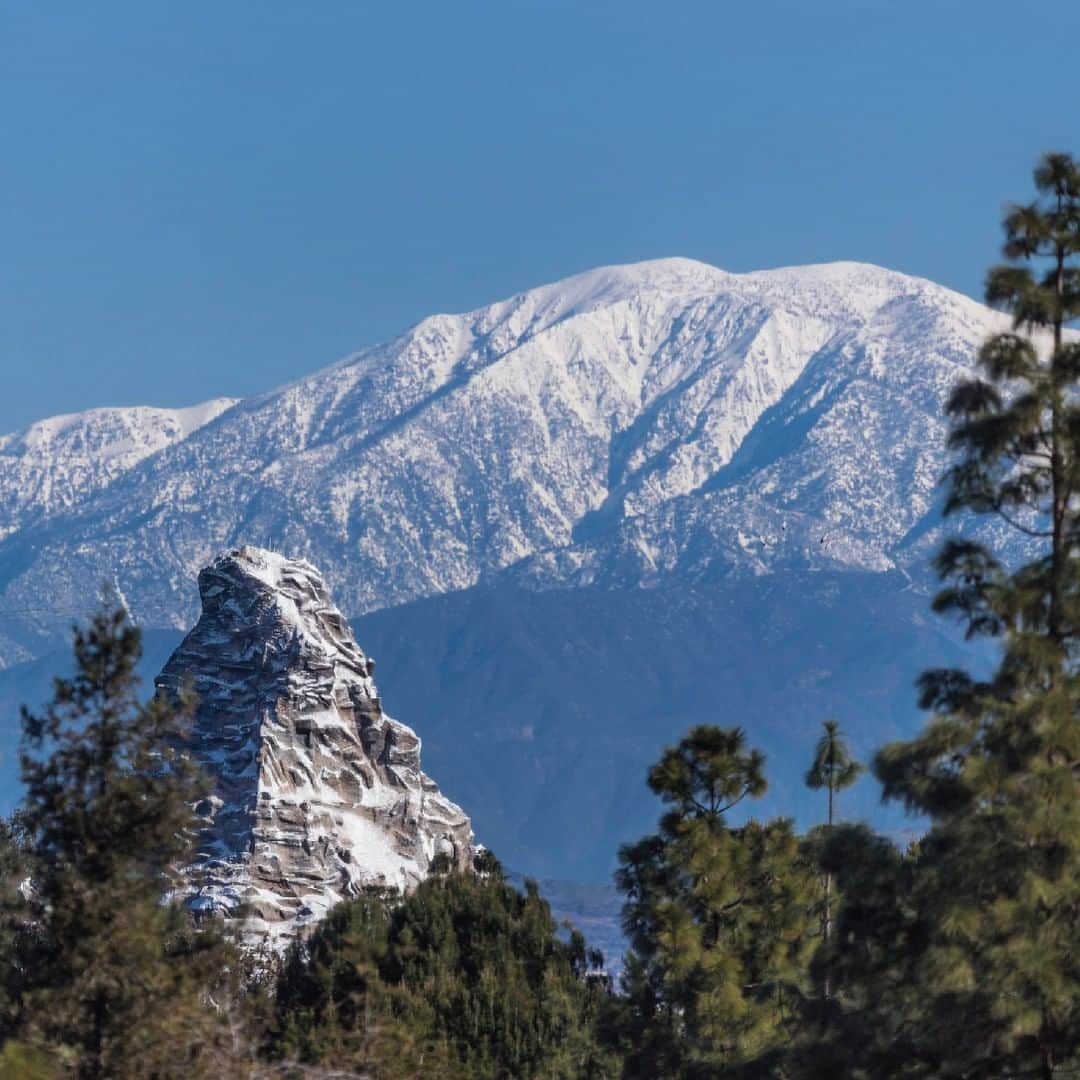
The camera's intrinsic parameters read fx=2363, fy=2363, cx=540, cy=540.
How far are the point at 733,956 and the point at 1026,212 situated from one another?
25564 mm

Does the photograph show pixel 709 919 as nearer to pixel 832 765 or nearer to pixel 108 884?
pixel 832 765

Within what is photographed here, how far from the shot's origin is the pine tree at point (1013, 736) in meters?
38.2

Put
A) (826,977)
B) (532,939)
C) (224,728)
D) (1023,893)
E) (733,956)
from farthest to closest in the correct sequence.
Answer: (224,728) → (532,939) → (733,956) → (826,977) → (1023,893)

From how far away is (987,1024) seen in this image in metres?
38.7

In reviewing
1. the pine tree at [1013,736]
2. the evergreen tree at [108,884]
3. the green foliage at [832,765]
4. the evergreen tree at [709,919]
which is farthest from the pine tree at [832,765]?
the evergreen tree at [108,884]

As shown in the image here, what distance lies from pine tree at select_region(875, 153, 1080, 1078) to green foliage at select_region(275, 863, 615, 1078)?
37.5 meters

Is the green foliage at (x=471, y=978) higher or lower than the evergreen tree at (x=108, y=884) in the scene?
higher

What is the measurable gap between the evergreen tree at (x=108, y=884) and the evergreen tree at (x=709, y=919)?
67.4 ft

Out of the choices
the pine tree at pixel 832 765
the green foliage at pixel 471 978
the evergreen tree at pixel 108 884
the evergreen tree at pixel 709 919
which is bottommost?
the evergreen tree at pixel 108 884

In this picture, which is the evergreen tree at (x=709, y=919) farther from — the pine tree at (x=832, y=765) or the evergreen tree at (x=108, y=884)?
the evergreen tree at (x=108, y=884)

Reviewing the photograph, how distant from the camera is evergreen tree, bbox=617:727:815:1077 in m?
60.0

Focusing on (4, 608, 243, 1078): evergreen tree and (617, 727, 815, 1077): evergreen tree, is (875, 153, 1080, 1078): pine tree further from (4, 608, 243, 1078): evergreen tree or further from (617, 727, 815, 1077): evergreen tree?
(617, 727, 815, 1077): evergreen tree

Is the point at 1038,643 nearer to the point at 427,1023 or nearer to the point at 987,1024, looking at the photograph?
the point at 987,1024

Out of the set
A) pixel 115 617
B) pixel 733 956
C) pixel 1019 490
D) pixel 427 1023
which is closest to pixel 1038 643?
pixel 1019 490
